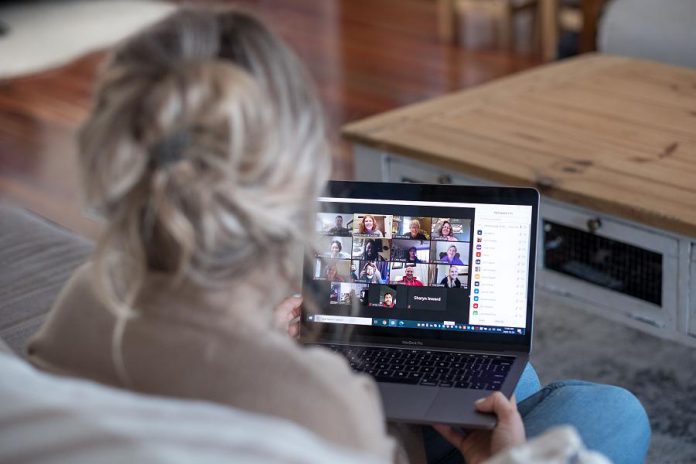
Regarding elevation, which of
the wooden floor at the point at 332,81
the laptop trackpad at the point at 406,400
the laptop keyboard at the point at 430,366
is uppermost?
the laptop trackpad at the point at 406,400

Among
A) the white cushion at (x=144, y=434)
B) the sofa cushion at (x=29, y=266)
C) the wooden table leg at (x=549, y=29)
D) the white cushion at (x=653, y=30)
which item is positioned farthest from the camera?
the wooden table leg at (x=549, y=29)

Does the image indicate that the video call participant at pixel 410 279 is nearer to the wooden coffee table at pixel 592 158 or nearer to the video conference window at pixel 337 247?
the video conference window at pixel 337 247

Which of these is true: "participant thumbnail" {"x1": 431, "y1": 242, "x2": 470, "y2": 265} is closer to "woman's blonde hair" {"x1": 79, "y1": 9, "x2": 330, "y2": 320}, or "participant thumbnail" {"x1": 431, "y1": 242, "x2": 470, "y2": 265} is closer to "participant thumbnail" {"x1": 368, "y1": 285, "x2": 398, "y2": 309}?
"participant thumbnail" {"x1": 368, "y1": 285, "x2": 398, "y2": 309}

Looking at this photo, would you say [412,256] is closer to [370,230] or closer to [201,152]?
[370,230]

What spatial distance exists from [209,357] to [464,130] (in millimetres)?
1315

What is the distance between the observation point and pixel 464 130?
206 cm

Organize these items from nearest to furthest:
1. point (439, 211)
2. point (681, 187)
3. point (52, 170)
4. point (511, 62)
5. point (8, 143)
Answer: point (439, 211)
point (681, 187)
point (52, 170)
point (8, 143)
point (511, 62)

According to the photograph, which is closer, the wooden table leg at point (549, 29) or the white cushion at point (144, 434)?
the white cushion at point (144, 434)

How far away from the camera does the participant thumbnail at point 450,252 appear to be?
1.35m

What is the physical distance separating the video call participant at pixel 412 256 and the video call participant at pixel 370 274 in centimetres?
4

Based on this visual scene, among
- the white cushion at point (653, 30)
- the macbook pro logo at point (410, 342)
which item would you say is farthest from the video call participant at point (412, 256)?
the white cushion at point (653, 30)

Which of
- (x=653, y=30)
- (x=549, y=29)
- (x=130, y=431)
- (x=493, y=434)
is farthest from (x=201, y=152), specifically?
(x=549, y=29)

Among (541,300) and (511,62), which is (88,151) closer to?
(541,300)

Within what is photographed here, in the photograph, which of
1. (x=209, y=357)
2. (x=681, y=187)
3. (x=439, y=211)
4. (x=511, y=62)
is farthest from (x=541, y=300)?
(x=511, y=62)
